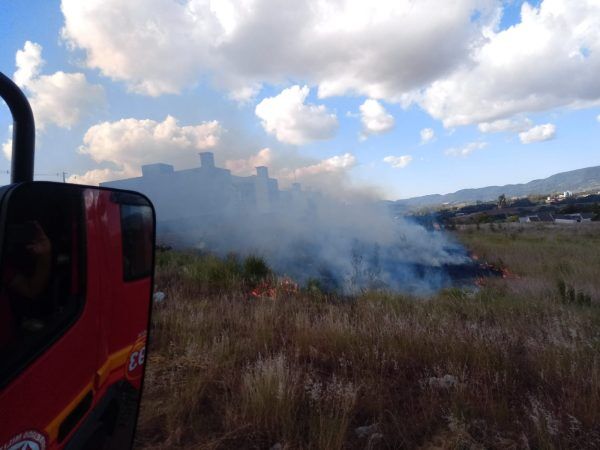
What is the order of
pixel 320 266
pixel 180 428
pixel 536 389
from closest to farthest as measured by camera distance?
pixel 180 428, pixel 536 389, pixel 320 266

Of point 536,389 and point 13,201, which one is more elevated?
point 13,201

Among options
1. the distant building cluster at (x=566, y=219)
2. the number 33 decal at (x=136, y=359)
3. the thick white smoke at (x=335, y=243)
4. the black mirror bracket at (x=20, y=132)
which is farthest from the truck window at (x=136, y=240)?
the distant building cluster at (x=566, y=219)

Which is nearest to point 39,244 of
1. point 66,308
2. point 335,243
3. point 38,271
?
point 38,271

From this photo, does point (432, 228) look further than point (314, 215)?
Yes

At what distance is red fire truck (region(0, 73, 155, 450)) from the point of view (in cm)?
126

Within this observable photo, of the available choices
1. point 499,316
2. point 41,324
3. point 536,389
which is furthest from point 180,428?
point 499,316

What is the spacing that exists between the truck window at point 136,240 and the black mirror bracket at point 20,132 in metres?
0.50

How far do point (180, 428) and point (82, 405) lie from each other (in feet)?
5.88

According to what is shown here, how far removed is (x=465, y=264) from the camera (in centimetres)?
1491

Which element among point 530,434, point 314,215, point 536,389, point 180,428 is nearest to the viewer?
point 530,434

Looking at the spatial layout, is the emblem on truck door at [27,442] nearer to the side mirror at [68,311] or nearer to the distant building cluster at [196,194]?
the side mirror at [68,311]

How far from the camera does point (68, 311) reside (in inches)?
57.1

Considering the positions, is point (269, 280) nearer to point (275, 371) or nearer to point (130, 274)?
point (275, 371)

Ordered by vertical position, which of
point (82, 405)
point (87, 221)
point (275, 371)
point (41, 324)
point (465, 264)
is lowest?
point (465, 264)
